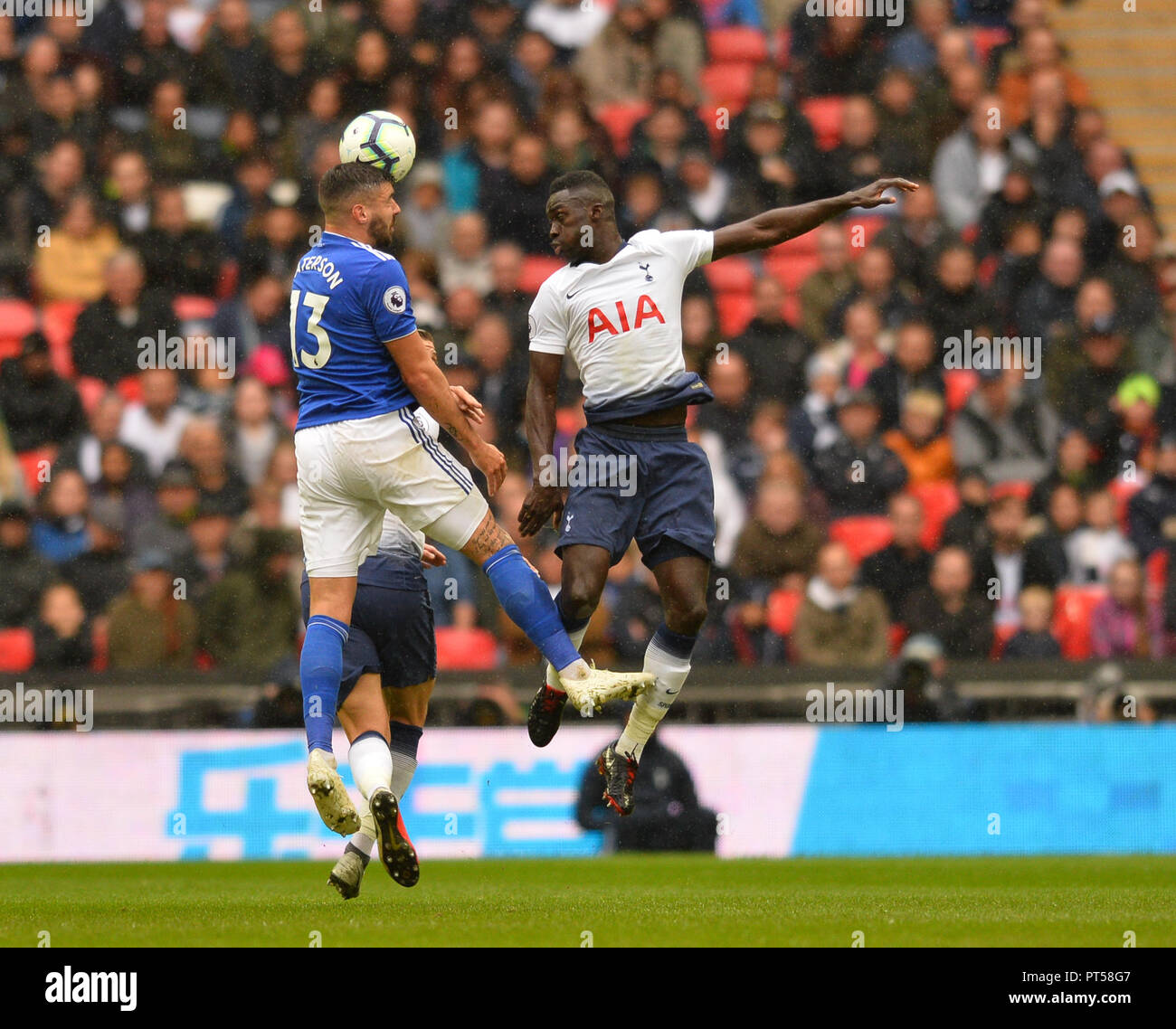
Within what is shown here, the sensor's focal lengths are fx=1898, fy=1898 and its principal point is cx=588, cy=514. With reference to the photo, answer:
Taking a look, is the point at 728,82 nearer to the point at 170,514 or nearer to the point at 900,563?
the point at 900,563

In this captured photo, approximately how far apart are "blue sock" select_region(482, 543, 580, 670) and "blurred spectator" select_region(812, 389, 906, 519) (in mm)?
6470

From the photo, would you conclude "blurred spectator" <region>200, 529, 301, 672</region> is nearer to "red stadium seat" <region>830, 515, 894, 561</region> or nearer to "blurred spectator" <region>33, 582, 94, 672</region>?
"blurred spectator" <region>33, 582, 94, 672</region>

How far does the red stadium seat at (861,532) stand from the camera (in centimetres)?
1420

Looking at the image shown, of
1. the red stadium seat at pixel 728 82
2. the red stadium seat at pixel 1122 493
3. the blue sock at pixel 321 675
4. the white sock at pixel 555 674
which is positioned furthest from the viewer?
the red stadium seat at pixel 728 82

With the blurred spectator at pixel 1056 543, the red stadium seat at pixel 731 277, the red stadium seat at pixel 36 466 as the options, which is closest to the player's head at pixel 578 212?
the blurred spectator at pixel 1056 543

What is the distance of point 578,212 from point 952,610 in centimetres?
583

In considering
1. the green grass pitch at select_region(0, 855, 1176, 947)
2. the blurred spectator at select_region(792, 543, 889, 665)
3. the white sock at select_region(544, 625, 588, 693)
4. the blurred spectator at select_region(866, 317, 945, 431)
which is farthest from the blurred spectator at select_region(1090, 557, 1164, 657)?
the white sock at select_region(544, 625, 588, 693)

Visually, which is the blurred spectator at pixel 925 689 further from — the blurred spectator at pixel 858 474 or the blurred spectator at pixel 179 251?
the blurred spectator at pixel 179 251

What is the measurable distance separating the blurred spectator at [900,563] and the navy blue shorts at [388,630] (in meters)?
5.57

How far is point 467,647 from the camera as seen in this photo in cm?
1359

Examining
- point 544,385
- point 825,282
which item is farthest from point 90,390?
point 544,385

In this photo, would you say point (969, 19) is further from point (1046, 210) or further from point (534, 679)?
point (534, 679)

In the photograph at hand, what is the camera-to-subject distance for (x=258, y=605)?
1354 cm

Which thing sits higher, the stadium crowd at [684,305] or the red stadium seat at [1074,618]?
the stadium crowd at [684,305]
